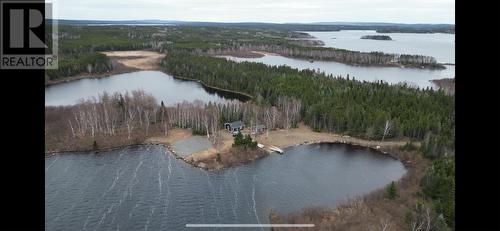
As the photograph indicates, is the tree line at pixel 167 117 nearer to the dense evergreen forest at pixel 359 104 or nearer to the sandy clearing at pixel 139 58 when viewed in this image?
the dense evergreen forest at pixel 359 104

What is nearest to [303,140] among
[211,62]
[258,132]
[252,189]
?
[258,132]

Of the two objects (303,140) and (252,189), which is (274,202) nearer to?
(252,189)

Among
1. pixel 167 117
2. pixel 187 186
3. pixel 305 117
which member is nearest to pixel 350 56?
pixel 305 117

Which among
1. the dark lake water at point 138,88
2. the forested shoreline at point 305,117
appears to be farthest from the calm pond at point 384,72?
the dark lake water at point 138,88

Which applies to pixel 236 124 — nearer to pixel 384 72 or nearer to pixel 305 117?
pixel 305 117

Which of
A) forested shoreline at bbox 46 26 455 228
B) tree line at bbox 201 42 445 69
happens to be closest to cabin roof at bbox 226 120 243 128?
forested shoreline at bbox 46 26 455 228

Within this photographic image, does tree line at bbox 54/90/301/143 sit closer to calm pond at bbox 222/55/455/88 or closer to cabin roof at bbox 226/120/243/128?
cabin roof at bbox 226/120/243/128
